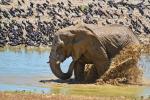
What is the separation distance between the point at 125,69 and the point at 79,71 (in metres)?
1.49

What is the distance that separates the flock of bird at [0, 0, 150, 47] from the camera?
145 ft

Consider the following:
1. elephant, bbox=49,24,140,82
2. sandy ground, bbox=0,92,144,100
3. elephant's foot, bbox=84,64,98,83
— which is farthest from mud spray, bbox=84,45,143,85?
sandy ground, bbox=0,92,144,100

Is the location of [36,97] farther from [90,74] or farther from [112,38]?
[90,74]

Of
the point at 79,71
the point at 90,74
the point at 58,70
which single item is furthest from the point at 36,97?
the point at 90,74

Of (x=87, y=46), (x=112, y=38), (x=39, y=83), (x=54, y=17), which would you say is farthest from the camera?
(x=54, y=17)

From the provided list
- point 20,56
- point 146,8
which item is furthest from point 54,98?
point 146,8

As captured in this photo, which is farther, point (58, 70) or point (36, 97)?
point (58, 70)

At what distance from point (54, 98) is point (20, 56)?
15748 mm

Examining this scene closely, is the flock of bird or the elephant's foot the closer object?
the elephant's foot

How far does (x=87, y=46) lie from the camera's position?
76.8 feet

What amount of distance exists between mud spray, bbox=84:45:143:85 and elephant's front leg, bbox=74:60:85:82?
201 mm

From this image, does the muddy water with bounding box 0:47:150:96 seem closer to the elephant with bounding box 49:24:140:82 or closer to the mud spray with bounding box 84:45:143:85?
the elephant with bounding box 49:24:140:82

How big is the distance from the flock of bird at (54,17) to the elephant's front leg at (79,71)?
17027 millimetres

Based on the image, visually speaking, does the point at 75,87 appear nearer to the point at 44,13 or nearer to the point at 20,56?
the point at 20,56
